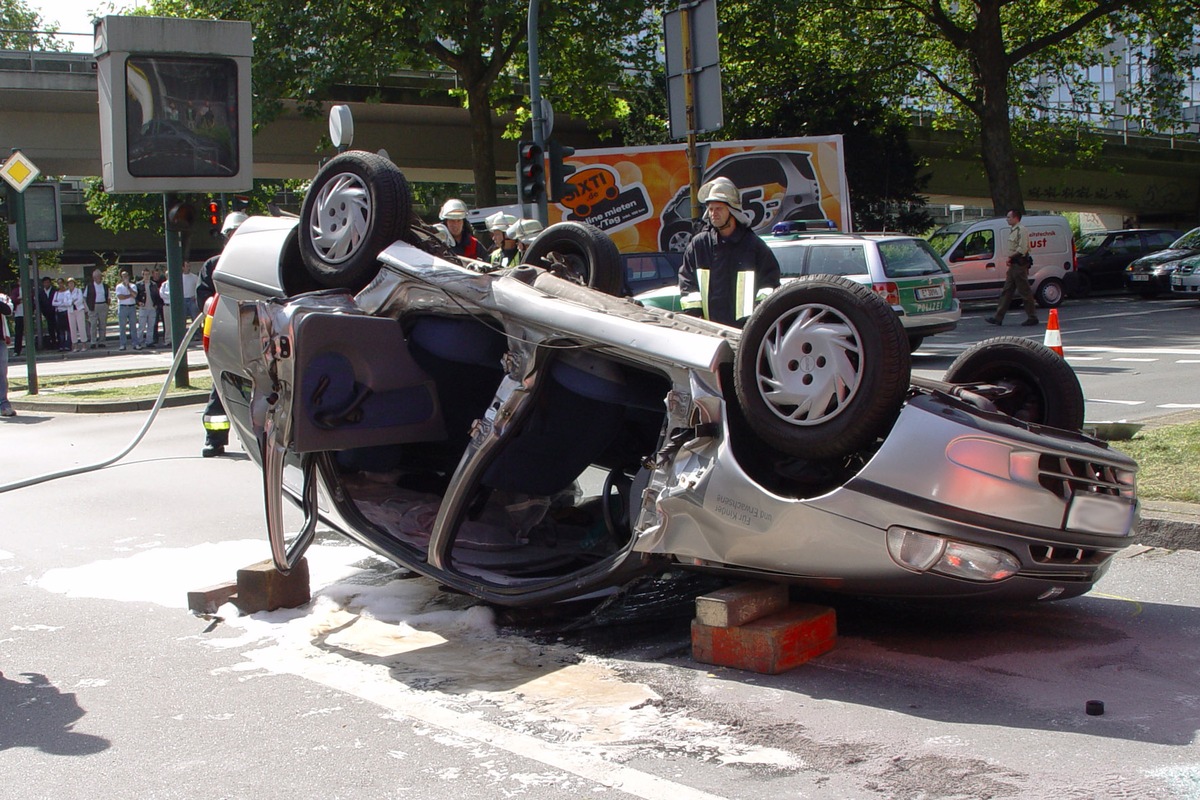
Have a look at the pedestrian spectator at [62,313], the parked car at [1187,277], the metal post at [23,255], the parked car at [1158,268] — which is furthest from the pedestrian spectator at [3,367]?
the parked car at [1158,268]

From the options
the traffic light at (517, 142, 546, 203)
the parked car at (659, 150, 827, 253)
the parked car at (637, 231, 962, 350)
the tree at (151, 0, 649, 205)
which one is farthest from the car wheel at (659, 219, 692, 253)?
the traffic light at (517, 142, 546, 203)

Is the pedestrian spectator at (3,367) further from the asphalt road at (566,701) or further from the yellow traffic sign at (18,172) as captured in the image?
the asphalt road at (566,701)

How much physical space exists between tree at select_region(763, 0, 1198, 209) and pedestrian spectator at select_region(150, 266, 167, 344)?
17397mm

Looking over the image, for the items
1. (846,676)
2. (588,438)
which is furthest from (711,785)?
(588,438)

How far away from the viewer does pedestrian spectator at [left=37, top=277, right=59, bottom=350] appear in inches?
1153

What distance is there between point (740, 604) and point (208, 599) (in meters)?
2.54

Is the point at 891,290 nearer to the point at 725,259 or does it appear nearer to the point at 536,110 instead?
the point at 536,110

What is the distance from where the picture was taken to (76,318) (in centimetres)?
2866

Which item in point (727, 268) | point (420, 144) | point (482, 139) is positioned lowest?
point (727, 268)

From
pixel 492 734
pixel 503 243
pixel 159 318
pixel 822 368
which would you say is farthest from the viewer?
pixel 159 318

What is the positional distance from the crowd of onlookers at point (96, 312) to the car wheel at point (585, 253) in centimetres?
2210

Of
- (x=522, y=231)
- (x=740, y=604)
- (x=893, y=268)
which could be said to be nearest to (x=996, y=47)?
(x=893, y=268)

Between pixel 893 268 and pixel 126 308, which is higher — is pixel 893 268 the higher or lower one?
the lower one

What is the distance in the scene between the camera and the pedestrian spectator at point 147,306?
27.6 m
